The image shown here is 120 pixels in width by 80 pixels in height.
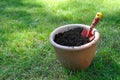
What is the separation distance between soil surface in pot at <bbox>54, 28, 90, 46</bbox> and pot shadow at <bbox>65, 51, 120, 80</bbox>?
248mm

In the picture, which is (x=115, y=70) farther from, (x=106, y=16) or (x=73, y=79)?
(x=106, y=16)

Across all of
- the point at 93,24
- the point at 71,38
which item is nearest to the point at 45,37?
the point at 71,38

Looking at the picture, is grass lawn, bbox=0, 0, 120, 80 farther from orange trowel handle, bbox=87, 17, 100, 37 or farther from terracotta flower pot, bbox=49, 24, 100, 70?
orange trowel handle, bbox=87, 17, 100, 37

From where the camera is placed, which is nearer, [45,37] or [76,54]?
[76,54]

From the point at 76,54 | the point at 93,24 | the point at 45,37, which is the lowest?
the point at 45,37

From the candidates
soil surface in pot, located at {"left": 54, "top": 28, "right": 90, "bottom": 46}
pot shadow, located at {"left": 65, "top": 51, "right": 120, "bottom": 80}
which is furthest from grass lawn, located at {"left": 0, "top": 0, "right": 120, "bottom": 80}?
soil surface in pot, located at {"left": 54, "top": 28, "right": 90, "bottom": 46}

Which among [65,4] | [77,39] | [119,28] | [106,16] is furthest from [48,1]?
[77,39]

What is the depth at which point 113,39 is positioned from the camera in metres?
2.53

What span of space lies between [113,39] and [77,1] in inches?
38.4

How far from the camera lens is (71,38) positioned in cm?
211

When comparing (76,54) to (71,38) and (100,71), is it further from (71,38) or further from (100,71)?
(100,71)

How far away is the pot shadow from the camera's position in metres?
2.08

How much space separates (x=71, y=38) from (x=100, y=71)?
0.37 metres

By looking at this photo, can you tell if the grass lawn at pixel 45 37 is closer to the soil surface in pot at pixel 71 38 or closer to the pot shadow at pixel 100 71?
the pot shadow at pixel 100 71
